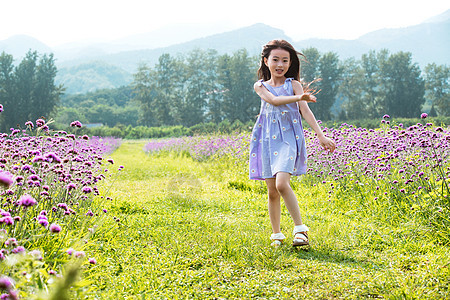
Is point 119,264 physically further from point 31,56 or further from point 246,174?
point 31,56

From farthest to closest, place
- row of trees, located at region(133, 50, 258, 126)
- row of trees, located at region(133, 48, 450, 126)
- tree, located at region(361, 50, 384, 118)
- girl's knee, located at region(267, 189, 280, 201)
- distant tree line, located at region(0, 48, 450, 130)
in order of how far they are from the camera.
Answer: row of trees, located at region(133, 50, 258, 126)
tree, located at region(361, 50, 384, 118)
row of trees, located at region(133, 48, 450, 126)
distant tree line, located at region(0, 48, 450, 130)
girl's knee, located at region(267, 189, 280, 201)

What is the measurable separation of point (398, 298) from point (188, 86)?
5776 centimetres

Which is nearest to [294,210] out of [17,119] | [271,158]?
[271,158]

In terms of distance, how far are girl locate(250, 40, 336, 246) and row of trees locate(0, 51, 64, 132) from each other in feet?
114

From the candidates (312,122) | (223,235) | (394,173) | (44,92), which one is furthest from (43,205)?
(44,92)

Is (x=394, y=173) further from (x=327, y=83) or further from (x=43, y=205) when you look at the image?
(x=327, y=83)

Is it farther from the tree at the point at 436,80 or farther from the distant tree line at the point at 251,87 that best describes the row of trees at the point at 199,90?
the tree at the point at 436,80

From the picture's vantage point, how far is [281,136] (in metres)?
3.52

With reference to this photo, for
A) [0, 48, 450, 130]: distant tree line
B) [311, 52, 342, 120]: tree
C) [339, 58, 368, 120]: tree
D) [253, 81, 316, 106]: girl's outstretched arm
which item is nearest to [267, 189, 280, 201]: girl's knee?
[253, 81, 316, 106]: girl's outstretched arm

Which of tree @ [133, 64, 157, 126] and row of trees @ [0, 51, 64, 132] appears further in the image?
tree @ [133, 64, 157, 126]

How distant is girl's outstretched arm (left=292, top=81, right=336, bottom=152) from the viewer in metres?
3.42

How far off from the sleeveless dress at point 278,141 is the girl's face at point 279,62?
4.4 inches

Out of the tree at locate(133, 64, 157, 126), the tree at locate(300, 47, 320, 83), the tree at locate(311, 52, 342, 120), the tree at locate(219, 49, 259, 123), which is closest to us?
the tree at locate(311, 52, 342, 120)

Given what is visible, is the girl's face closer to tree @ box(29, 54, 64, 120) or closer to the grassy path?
the grassy path
